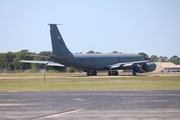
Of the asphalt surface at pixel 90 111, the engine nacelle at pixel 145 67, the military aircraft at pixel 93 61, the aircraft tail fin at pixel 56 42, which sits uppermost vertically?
the aircraft tail fin at pixel 56 42

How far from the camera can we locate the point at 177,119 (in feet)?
47.1

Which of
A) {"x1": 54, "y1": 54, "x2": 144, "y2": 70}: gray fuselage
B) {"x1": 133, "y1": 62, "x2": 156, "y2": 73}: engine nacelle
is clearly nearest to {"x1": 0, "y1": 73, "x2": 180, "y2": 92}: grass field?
{"x1": 54, "y1": 54, "x2": 144, "y2": 70}: gray fuselage

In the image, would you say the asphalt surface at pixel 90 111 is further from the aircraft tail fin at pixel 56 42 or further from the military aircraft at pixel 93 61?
the military aircraft at pixel 93 61

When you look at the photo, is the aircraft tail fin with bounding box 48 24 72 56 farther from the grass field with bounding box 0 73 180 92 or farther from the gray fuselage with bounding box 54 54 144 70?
the grass field with bounding box 0 73 180 92

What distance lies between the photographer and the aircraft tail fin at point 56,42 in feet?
182

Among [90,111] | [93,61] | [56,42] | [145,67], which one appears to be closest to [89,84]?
[56,42]

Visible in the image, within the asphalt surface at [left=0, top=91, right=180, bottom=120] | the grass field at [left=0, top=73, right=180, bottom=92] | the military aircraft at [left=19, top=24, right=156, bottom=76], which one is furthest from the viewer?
the military aircraft at [left=19, top=24, right=156, bottom=76]

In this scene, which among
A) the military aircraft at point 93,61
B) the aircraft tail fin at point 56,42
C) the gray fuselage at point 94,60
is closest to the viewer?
the aircraft tail fin at point 56,42

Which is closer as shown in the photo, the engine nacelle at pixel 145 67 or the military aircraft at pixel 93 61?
the military aircraft at pixel 93 61

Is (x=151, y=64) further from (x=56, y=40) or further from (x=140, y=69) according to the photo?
(x=56, y=40)

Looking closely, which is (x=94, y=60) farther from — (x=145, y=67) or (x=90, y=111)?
(x=90, y=111)

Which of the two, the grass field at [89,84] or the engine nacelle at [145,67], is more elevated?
the engine nacelle at [145,67]

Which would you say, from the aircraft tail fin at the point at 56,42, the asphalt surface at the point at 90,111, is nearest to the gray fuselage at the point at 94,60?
the aircraft tail fin at the point at 56,42

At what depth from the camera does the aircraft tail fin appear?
182ft
